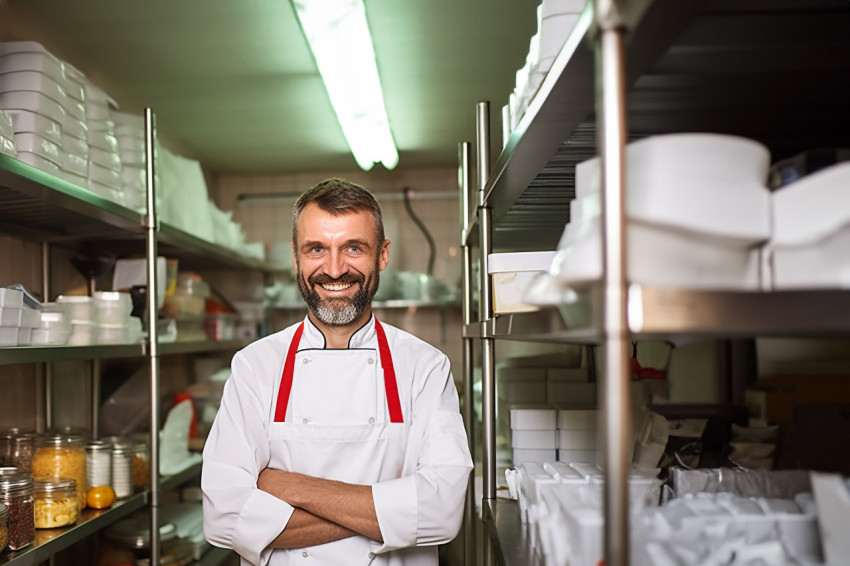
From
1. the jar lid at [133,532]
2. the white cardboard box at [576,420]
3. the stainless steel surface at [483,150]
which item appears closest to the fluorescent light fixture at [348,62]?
the stainless steel surface at [483,150]

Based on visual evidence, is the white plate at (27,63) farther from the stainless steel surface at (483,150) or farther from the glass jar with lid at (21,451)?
the stainless steel surface at (483,150)

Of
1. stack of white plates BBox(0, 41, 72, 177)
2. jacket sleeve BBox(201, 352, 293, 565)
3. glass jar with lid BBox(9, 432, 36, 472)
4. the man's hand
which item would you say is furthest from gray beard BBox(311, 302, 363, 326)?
glass jar with lid BBox(9, 432, 36, 472)

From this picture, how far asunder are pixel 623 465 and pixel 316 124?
11.0 feet

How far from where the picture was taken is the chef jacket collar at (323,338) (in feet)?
6.45

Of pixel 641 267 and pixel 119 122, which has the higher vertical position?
pixel 119 122

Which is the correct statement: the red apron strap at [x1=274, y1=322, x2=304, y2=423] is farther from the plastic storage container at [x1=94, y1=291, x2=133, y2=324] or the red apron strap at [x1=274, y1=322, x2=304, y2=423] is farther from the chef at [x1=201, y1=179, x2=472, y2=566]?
the plastic storage container at [x1=94, y1=291, x2=133, y2=324]

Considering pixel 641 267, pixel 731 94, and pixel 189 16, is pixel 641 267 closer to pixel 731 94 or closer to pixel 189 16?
pixel 731 94

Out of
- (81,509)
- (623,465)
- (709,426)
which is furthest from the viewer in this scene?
(81,509)

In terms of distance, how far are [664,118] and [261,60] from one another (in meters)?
2.13

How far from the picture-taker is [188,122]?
3693 mm

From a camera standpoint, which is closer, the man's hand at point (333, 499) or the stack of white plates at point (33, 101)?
the man's hand at point (333, 499)

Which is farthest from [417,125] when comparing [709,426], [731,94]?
[731,94]

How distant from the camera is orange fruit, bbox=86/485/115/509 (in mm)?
2166

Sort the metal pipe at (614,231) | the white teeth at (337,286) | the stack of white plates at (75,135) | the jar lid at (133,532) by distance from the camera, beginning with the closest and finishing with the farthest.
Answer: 1. the metal pipe at (614,231)
2. the white teeth at (337,286)
3. the stack of white plates at (75,135)
4. the jar lid at (133,532)
